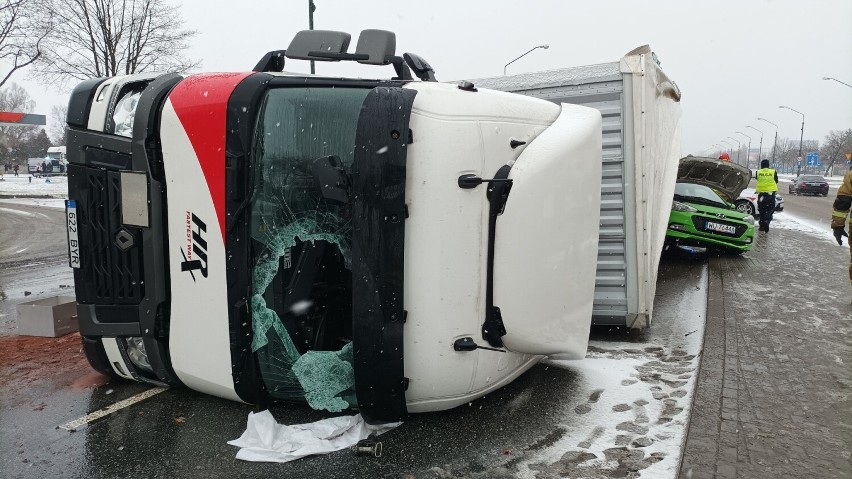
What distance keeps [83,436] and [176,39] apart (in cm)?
2296

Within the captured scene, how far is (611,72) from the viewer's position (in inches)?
195

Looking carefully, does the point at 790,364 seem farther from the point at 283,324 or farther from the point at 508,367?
the point at 283,324

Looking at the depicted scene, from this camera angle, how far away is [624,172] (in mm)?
4918

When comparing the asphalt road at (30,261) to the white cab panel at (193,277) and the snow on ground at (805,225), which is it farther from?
the snow on ground at (805,225)

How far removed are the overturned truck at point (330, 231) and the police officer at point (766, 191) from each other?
11143 millimetres

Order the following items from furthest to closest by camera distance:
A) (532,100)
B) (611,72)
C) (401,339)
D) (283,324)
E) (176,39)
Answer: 1. (176,39)
2. (611,72)
3. (532,100)
4. (283,324)
5. (401,339)

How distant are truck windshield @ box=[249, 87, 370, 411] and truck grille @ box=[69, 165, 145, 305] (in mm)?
817

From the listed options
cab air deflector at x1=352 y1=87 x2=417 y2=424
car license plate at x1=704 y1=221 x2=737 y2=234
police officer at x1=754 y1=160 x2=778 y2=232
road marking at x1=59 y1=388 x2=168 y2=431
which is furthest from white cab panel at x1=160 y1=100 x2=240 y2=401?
police officer at x1=754 y1=160 x2=778 y2=232

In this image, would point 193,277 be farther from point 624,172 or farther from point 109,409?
point 624,172

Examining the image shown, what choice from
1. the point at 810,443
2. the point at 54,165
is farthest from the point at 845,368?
the point at 54,165

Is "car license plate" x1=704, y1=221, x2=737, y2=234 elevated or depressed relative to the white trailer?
depressed

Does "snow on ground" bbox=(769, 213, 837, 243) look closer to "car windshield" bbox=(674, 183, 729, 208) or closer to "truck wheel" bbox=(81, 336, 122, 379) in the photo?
"car windshield" bbox=(674, 183, 729, 208)

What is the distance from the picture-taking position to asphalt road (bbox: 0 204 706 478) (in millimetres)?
2840

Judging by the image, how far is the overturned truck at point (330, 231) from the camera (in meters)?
2.83
